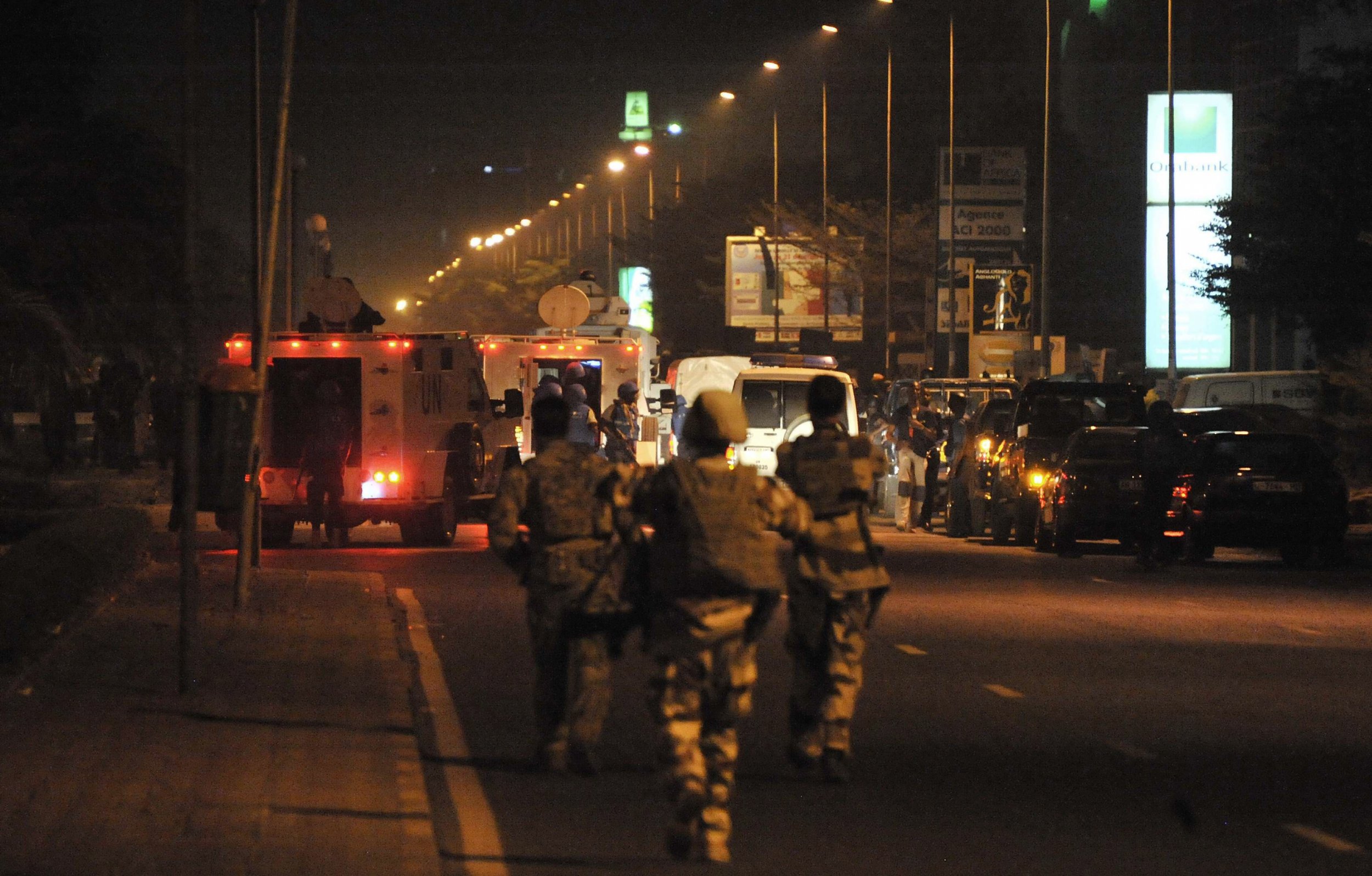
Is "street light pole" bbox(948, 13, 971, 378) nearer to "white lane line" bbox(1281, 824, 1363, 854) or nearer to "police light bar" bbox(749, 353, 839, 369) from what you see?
"police light bar" bbox(749, 353, 839, 369)

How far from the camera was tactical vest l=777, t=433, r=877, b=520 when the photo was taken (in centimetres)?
970

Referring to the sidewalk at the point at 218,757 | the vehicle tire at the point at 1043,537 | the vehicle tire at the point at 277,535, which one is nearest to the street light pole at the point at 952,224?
the vehicle tire at the point at 1043,537

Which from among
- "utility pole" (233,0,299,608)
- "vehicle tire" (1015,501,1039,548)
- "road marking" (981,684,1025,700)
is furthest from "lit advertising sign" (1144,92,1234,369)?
"road marking" (981,684,1025,700)

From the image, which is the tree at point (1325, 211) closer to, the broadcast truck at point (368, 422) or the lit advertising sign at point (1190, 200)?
the broadcast truck at point (368, 422)

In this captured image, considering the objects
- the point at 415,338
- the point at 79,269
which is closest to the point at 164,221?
the point at 79,269

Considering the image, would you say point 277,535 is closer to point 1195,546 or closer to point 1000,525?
point 1000,525

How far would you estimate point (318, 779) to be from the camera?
912 centimetres

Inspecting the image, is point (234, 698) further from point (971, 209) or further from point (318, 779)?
point (971, 209)

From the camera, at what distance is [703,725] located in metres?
7.94

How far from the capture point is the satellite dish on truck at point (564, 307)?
125ft

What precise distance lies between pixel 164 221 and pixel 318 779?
93.7ft

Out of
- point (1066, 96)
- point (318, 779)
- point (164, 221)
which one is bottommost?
point (318, 779)

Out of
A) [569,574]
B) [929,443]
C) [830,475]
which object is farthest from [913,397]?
[569,574]

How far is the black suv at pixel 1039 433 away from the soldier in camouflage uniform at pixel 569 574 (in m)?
17.6
